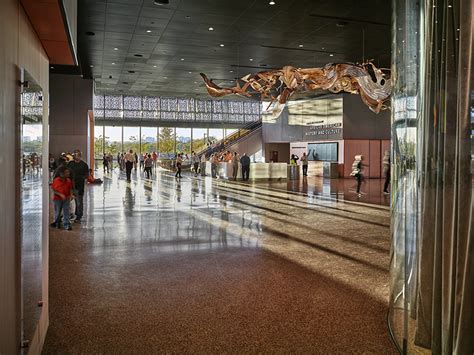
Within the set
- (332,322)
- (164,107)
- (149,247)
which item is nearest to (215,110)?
(164,107)

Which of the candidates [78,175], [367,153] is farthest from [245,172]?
[78,175]

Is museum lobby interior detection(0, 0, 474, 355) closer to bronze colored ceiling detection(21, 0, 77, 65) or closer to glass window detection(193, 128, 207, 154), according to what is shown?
bronze colored ceiling detection(21, 0, 77, 65)

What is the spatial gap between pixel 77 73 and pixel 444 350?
2126 cm

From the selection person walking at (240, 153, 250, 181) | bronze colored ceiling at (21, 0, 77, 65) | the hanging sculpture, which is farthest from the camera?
person walking at (240, 153, 250, 181)

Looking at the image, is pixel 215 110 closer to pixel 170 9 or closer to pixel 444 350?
pixel 170 9

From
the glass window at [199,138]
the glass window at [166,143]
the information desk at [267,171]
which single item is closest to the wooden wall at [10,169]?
the information desk at [267,171]

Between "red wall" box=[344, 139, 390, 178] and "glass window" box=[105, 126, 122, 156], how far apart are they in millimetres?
21875

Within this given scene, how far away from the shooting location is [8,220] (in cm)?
212

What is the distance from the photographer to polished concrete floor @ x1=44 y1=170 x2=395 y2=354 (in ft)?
11.3

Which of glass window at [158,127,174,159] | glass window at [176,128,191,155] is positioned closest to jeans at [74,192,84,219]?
glass window at [158,127,174,159]

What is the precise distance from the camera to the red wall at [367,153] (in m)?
26.7

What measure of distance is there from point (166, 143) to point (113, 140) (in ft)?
16.1

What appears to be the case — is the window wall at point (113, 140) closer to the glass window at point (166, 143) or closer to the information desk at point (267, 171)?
the glass window at point (166, 143)

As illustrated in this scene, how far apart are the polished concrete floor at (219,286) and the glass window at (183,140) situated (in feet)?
110
